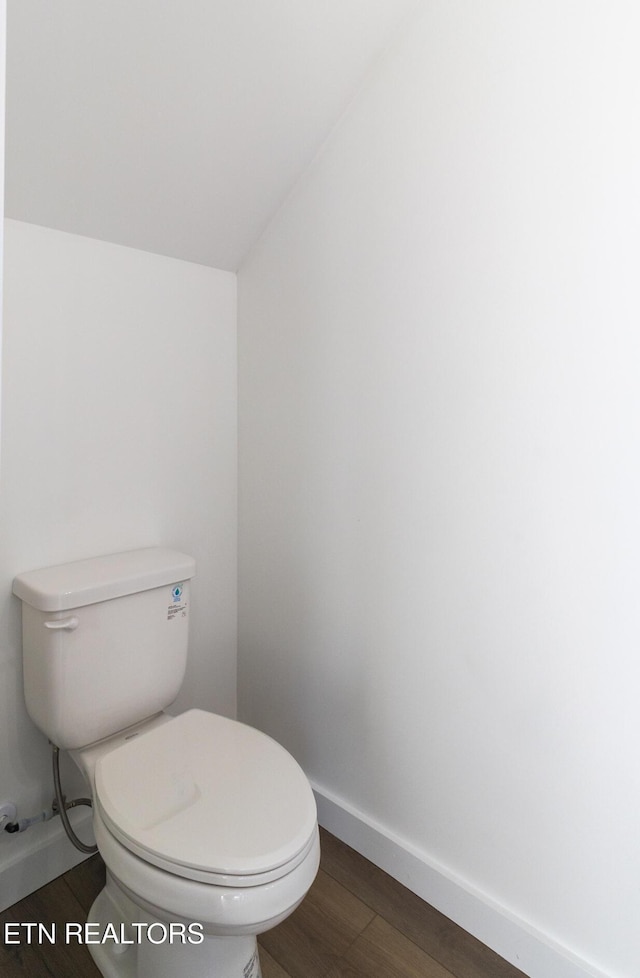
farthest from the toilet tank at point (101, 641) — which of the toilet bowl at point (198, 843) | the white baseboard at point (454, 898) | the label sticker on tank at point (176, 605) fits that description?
the white baseboard at point (454, 898)

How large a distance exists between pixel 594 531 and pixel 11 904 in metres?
1.51

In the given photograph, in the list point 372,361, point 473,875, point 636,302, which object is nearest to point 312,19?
point 372,361

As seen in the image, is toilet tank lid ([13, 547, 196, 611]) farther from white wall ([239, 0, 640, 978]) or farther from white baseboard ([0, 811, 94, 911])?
white baseboard ([0, 811, 94, 911])

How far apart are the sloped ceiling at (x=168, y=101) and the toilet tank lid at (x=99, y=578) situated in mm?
784

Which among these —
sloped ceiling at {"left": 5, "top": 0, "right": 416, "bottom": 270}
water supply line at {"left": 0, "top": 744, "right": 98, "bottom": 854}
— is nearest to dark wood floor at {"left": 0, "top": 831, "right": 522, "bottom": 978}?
water supply line at {"left": 0, "top": 744, "right": 98, "bottom": 854}

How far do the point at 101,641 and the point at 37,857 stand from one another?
562mm

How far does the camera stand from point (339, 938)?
1287 mm

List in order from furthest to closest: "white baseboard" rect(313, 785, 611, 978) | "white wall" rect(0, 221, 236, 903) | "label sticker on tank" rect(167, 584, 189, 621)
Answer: "label sticker on tank" rect(167, 584, 189, 621) < "white wall" rect(0, 221, 236, 903) < "white baseboard" rect(313, 785, 611, 978)

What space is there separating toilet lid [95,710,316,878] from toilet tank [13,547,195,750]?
0.15m

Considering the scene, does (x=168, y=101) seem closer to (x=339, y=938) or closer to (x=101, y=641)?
(x=101, y=641)

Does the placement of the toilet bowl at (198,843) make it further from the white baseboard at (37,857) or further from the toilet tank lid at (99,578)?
the toilet tank lid at (99,578)

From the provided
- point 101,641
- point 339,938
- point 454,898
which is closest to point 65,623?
point 101,641

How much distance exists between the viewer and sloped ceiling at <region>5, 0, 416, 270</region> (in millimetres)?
1071

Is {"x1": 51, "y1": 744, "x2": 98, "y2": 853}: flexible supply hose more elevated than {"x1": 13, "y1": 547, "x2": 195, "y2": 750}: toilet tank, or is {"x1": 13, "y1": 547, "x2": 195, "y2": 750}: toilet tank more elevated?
{"x1": 13, "y1": 547, "x2": 195, "y2": 750}: toilet tank
